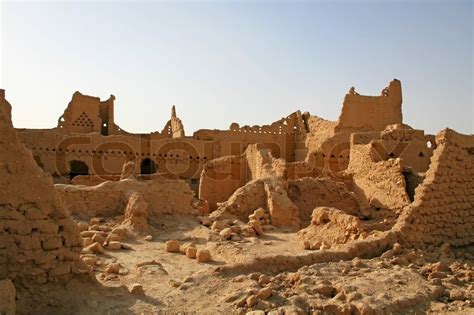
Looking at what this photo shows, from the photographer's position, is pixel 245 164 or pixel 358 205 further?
pixel 245 164

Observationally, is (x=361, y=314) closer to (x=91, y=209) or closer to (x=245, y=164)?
(x=91, y=209)

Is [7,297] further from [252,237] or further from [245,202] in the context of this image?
[245,202]

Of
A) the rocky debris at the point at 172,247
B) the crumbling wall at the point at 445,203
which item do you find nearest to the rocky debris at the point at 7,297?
the rocky debris at the point at 172,247

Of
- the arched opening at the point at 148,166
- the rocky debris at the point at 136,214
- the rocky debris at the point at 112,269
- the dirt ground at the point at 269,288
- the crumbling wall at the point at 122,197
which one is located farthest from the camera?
the arched opening at the point at 148,166

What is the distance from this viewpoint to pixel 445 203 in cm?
811

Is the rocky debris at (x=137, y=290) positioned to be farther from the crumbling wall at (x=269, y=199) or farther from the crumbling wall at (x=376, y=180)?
the crumbling wall at (x=376, y=180)

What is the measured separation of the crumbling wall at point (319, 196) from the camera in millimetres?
12758

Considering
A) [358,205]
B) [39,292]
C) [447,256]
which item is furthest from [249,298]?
[358,205]

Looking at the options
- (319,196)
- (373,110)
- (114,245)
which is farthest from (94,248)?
(373,110)

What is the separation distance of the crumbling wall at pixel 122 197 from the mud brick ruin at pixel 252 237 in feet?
0.10

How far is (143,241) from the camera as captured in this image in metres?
9.69

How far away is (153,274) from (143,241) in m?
2.98

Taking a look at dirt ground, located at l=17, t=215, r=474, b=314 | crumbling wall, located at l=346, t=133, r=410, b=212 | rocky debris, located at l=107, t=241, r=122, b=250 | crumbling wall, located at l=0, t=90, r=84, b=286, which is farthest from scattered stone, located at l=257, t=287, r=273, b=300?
crumbling wall, located at l=346, t=133, r=410, b=212

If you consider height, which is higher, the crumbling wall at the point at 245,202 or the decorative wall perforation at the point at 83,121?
the decorative wall perforation at the point at 83,121
